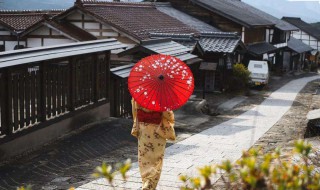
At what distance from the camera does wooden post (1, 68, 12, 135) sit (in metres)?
8.80

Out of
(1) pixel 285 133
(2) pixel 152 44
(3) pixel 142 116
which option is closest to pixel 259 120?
(1) pixel 285 133

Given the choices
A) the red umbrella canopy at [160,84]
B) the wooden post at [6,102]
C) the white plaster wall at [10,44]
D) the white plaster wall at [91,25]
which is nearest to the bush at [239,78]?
the white plaster wall at [91,25]

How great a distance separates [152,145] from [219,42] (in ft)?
69.6

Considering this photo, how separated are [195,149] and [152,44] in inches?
299

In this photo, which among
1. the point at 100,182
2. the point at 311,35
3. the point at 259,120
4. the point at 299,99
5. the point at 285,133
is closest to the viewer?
the point at 100,182

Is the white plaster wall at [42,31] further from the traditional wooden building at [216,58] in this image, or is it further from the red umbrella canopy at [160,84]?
the red umbrella canopy at [160,84]

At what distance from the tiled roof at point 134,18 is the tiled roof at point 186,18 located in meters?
1.34

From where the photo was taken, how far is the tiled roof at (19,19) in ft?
81.0

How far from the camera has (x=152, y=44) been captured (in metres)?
17.7

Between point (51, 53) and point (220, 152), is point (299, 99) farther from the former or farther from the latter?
point (51, 53)

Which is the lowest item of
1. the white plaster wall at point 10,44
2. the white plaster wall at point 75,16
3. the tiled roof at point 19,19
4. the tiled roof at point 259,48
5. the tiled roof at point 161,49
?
the tiled roof at point 259,48

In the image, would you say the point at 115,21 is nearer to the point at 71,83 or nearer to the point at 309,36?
the point at 71,83

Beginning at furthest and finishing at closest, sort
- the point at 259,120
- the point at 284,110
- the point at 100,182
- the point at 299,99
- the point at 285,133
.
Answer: the point at 299,99
the point at 284,110
the point at 259,120
the point at 285,133
the point at 100,182

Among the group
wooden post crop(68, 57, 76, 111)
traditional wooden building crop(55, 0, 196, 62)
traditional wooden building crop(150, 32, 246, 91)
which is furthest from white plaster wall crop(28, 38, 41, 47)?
wooden post crop(68, 57, 76, 111)
